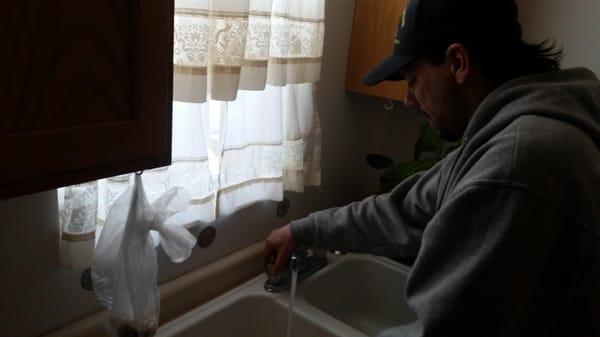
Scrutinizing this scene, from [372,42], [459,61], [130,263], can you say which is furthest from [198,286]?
[372,42]

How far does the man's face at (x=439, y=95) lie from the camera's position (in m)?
0.84

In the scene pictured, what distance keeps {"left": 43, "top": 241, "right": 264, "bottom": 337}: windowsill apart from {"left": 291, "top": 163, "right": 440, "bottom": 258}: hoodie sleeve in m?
0.27

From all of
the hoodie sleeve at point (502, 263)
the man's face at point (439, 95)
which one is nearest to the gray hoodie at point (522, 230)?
the hoodie sleeve at point (502, 263)

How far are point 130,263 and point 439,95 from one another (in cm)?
68

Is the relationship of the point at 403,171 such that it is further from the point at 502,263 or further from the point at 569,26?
the point at 502,263

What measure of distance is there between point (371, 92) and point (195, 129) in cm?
79

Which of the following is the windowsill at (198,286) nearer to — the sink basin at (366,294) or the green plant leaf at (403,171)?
the sink basin at (366,294)

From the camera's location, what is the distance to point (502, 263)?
63 cm

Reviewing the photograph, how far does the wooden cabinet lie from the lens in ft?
5.07

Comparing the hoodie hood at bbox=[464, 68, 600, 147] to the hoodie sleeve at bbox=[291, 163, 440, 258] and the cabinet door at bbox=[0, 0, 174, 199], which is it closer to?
the hoodie sleeve at bbox=[291, 163, 440, 258]

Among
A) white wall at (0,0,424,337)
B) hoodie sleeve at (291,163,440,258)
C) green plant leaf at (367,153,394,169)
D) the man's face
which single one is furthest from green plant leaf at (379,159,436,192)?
the man's face

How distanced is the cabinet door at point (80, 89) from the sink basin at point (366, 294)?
3.17ft

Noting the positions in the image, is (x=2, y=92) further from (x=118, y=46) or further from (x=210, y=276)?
(x=210, y=276)

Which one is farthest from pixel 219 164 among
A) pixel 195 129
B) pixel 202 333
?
pixel 202 333
